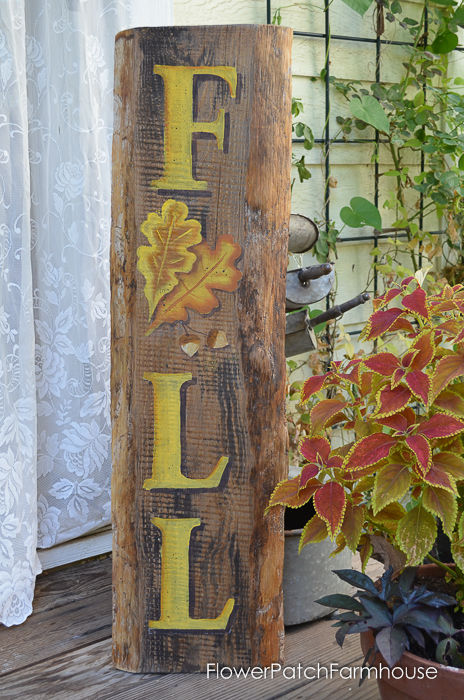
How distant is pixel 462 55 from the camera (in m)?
3.28

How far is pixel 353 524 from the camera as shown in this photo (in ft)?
4.81

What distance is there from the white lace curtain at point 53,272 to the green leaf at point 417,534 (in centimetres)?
105

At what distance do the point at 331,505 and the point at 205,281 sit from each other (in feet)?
1.79

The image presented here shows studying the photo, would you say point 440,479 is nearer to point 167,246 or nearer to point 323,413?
point 323,413

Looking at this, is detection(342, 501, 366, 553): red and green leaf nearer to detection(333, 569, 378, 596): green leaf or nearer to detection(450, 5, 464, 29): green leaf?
detection(333, 569, 378, 596): green leaf

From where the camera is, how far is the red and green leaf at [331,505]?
4.62 ft

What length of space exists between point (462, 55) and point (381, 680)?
8.79ft

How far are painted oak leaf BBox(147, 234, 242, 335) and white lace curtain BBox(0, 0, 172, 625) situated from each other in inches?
20.6

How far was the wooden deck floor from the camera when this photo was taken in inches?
67.7

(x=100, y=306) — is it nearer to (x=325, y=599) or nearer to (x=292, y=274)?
(x=292, y=274)

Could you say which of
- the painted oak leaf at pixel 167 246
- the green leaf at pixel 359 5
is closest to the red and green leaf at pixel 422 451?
the painted oak leaf at pixel 167 246

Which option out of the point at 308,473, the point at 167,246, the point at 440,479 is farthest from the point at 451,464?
the point at 167,246

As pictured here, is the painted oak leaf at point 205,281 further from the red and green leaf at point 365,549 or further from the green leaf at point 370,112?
the green leaf at point 370,112

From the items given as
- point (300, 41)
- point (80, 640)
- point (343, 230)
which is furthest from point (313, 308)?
point (80, 640)
